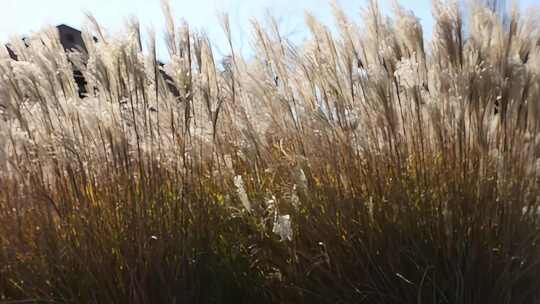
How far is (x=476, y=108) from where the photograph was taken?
7.32 ft

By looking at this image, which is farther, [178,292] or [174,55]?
[174,55]

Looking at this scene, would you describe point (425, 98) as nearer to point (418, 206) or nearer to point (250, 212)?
point (418, 206)

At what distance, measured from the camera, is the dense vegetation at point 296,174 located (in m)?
2.17

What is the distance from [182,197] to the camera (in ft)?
7.39

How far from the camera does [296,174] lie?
224 centimetres

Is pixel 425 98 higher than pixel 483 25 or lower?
lower

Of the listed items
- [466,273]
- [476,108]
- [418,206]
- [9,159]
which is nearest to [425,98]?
[476,108]

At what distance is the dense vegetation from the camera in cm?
217

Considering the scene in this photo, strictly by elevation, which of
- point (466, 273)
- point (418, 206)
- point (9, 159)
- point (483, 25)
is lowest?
point (466, 273)

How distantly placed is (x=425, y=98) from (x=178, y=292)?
1025mm

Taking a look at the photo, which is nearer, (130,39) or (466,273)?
(466,273)

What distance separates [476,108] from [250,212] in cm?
80

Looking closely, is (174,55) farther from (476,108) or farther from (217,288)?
(476,108)

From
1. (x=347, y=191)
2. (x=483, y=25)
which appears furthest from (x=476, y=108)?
(x=347, y=191)
